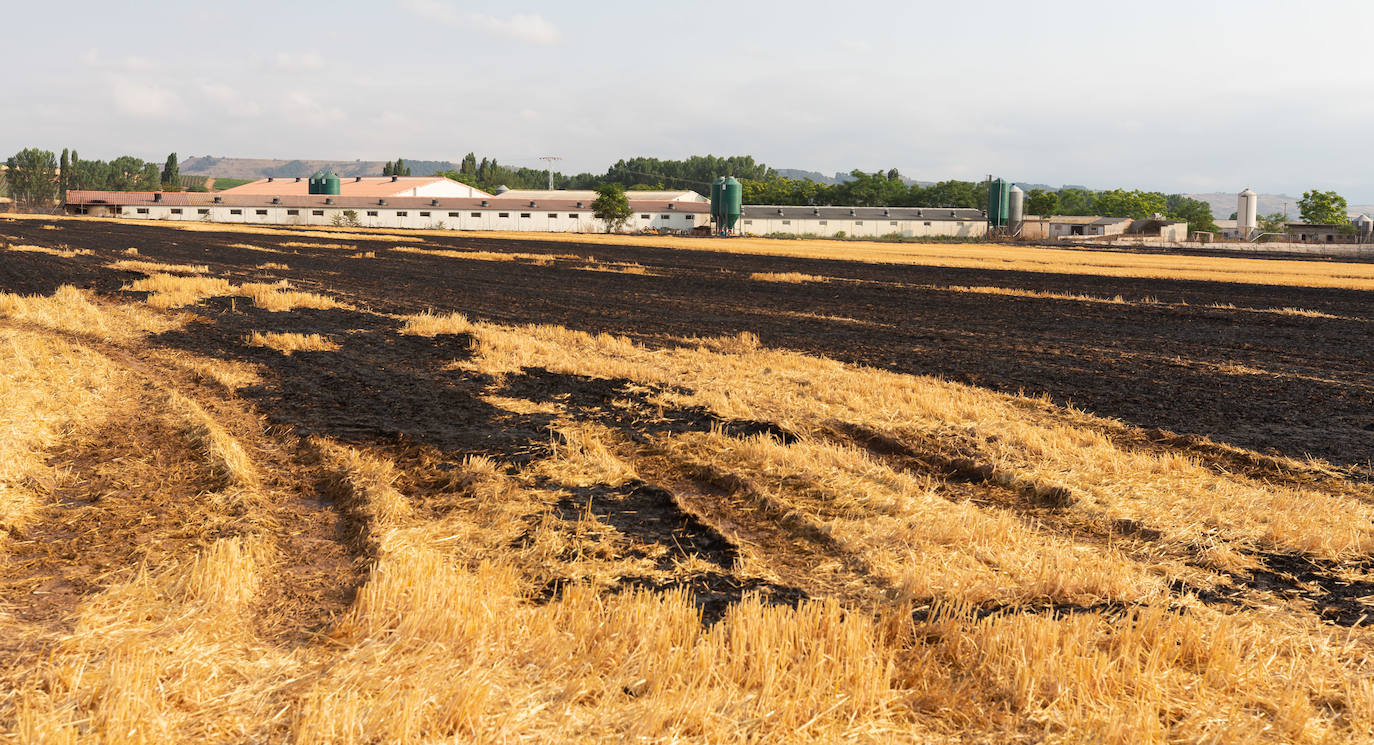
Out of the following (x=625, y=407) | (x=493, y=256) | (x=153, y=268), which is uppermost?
(x=493, y=256)

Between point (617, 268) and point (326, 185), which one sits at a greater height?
point (326, 185)

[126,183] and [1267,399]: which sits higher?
[126,183]

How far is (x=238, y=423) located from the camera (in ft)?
36.1

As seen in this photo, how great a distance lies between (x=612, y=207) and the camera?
12419 centimetres

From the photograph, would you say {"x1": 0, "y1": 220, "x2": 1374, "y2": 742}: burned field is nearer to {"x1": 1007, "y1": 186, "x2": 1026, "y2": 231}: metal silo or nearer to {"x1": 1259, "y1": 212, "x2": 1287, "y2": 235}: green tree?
{"x1": 1007, "y1": 186, "x2": 1026, "y2": 231}: metal silo

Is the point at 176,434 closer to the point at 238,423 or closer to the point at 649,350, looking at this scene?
the point at 238,423

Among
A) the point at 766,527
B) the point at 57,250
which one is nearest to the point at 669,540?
the point at 766,527

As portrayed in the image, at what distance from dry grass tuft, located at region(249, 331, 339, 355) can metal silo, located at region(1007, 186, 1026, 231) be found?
12871cm

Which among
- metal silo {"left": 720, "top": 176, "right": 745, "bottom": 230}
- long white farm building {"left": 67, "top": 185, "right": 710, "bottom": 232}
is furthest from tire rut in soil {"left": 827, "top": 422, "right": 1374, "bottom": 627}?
long white farm building {"left": 67, "top": 185, "right": 710, "bottom": 232}

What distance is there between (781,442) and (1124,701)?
585 centimetres

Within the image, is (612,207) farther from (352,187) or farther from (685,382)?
(685,382)

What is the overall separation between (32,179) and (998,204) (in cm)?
16411

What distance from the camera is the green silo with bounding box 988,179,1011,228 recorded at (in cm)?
13162

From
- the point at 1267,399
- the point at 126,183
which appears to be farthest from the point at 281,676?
the point at 126,183
